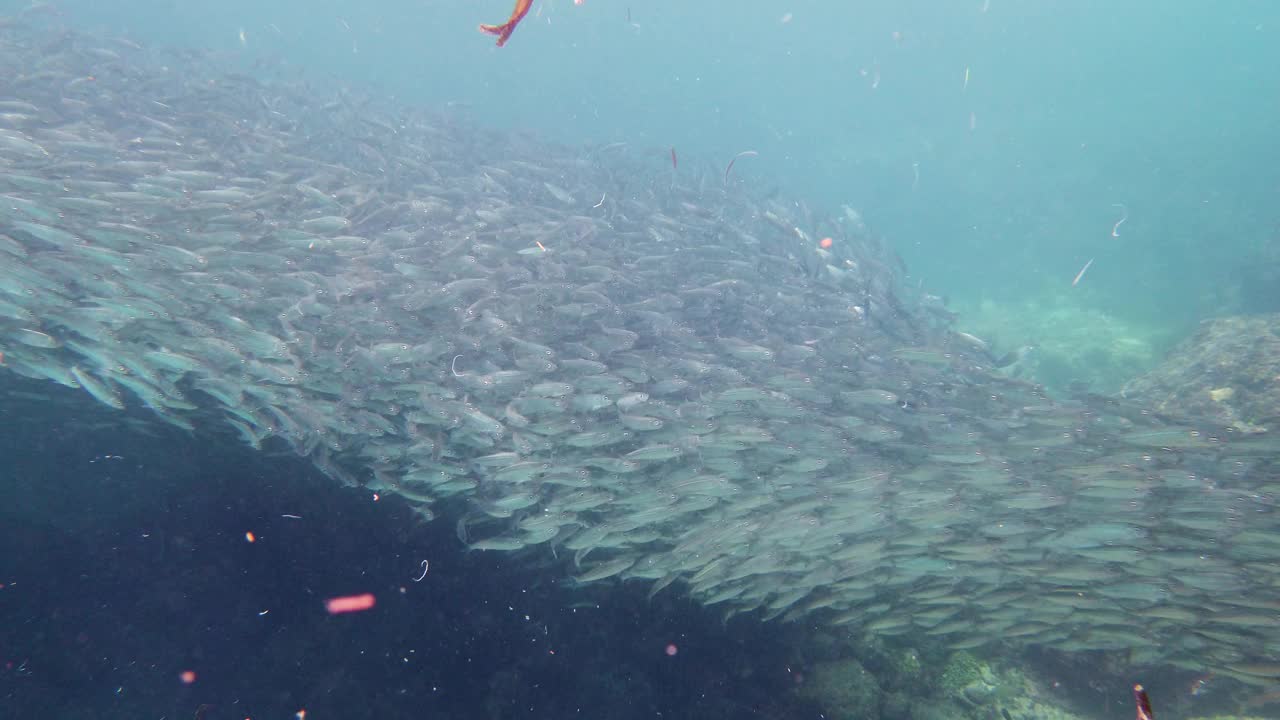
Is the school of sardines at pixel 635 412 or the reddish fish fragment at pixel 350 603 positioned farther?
the reddish fish fragment at pixel 350 603

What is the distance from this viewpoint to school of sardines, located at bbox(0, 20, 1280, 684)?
19.9ft

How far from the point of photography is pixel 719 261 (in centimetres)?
877

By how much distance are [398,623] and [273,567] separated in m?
2.08

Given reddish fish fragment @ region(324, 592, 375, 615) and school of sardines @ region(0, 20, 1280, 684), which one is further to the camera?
reddish fish fragment @ region(324, 592, 375, 615)

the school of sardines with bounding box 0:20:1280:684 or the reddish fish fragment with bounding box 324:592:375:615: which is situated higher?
the school of sardines with bounding box 0:20:1280:684

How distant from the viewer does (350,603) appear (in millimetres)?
8711

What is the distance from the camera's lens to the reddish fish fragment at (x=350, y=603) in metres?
8.69

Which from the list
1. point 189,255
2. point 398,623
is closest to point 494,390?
point 189,255

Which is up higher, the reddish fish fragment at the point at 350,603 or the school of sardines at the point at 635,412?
the school of sardines at the point at 635,412

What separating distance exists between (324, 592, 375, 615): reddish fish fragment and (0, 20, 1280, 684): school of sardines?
5.85ft

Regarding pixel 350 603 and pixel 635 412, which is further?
pixel 350 603

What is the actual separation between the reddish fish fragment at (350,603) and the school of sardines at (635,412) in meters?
1.78

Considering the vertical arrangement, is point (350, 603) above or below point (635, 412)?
below

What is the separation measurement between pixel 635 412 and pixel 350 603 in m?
5.54
